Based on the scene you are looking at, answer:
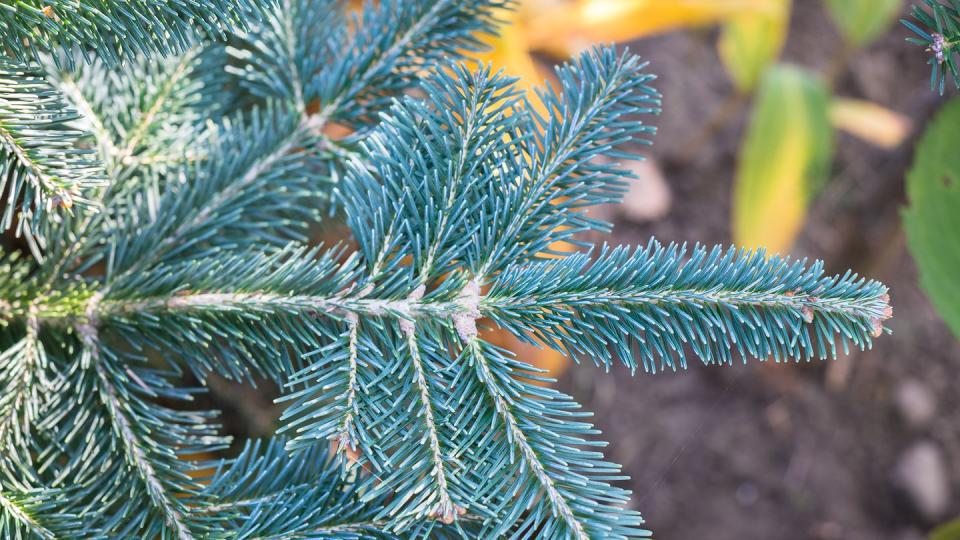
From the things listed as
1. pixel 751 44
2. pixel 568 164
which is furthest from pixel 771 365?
pixel 568 164

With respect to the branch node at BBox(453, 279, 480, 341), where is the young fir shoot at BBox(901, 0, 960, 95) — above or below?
above

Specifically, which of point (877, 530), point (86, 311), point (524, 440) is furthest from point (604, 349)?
point (877, 530)

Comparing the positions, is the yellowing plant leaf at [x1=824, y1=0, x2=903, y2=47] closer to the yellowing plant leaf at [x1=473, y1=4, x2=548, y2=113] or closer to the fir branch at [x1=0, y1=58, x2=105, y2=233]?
the yellowing plant leaf at [x1=473, y1=4, x2=548, y2=113]

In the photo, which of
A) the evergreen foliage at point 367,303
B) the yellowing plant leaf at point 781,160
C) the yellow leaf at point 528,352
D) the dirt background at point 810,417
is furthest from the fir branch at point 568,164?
the yellowing plant leaf at point 781,160

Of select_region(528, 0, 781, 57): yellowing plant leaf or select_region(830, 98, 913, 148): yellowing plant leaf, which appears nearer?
select_region(528, 0, 781, 57): yellowing plant leaf

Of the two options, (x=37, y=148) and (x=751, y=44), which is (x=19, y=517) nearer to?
(x=37, y=148)

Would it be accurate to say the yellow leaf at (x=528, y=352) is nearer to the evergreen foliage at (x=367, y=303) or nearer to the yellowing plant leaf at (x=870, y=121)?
the evergreen foliage at (x=367, y=303)

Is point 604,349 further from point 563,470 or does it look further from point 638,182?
point 638,182

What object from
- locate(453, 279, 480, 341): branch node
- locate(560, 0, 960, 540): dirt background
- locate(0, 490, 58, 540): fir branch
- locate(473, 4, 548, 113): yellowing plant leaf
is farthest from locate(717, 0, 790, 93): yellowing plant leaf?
locate(0, 490, 58, 540): fir branch
